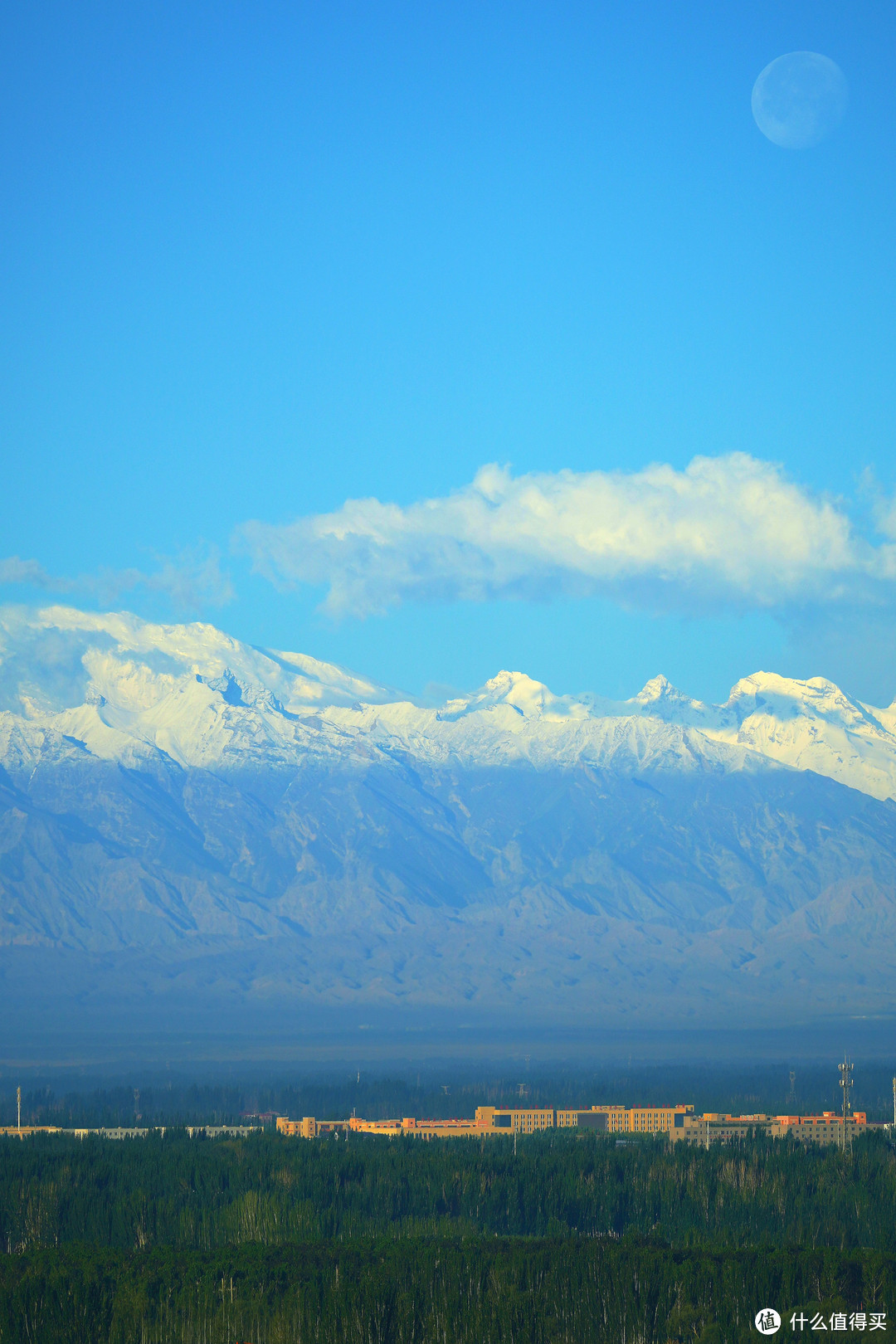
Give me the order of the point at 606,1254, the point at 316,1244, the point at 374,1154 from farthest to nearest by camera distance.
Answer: the point at 374,1154
the point at 316,1244
the point at 606,1254

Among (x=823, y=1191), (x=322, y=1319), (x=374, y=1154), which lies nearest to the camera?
(x=322, y=1319)

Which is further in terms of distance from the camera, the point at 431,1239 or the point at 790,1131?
the point at 790,1131

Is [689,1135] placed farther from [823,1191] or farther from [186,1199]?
[186,1199]

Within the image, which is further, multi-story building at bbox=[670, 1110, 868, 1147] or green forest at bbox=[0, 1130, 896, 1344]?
multi-story building at bbox=[670, 1110, 868, 1147]

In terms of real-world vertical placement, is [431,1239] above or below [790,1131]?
below

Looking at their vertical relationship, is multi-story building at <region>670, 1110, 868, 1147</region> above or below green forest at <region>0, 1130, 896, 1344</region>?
above

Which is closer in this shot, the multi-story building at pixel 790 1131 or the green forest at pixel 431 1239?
the green forest at pixel 431 1239

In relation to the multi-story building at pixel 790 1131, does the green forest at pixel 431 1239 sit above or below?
below

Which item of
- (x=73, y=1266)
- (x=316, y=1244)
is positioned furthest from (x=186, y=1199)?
(x=73, y=1266)
